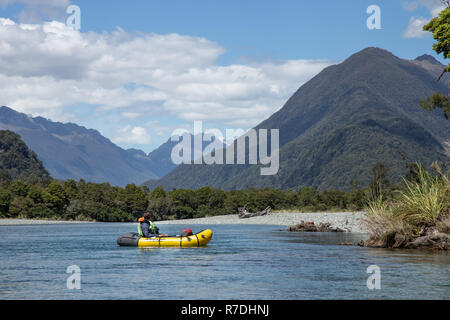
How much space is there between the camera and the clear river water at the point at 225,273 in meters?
21.3

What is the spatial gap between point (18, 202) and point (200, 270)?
85300 mm

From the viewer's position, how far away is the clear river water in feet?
70.0

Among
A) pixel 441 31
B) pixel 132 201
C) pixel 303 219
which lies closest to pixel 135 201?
pixel 132 201

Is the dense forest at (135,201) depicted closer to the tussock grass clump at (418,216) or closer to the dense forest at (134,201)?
the dense forest at (134,201)

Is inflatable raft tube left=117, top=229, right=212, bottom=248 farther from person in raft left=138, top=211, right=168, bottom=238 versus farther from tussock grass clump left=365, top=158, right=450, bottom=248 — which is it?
tussock grass clump left=365, top=158, right=450, bottom=248

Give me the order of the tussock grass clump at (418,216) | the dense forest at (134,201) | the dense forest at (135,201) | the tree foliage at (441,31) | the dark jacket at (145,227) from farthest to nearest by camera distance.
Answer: the dense forest at (134,201)
the dense forest at (135,201)
the dark jacket at (145,227)
the tree foliage at (441,31)
the tussock grass clump at (418,216)

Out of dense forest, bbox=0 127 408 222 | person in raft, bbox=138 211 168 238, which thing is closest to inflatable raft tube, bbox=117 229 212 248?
person in raft, bbox=138 211 168 238

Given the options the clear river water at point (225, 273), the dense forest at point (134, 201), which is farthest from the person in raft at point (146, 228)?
the dense forest at point (134, 201)

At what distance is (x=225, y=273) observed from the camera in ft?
88.9

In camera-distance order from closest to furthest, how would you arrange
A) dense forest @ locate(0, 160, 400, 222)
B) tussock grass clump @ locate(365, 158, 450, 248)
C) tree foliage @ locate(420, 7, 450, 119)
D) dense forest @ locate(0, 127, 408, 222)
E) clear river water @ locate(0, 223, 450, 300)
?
clear river water @ locate(0, 223, 450, 300) → tussock grass clump @ locate(365, 158, 450, 248) → tree foliage @ locate(420, 7, 450, 119) → dense forest @ locate(0, 127, 408, 222) → dense forest @ locate(0, 160, 400, 222)

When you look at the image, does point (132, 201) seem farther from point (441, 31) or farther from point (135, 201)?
point (441, 31)

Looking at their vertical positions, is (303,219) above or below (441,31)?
below
